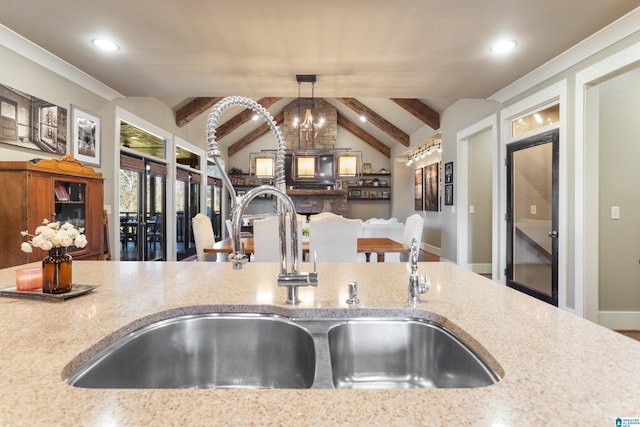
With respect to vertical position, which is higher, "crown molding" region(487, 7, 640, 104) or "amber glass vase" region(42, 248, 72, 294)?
"crown molding" region(487, 7, 640, 104)

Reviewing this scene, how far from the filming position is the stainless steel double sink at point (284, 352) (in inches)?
33.6

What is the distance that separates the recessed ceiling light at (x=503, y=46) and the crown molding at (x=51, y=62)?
3.93m

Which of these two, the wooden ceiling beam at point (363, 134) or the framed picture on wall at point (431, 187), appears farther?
the wooden ceiling beam at point (363, 134)

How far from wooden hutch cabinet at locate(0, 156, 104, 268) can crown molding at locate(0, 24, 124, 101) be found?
37.8 inches

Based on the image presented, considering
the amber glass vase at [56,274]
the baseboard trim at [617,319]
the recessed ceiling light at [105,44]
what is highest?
the recessed ceiling light at [105,44]

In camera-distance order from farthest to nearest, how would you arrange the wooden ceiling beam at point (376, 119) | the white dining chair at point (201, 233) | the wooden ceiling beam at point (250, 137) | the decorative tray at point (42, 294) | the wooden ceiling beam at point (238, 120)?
the wooden ceiling beam at point (250, 137) → the wooden ceiling beam at point (376, 119) → the wooden ceiling beam at point (238, 120) → the white dining chair at point (201, 233) → the decorative tray at point (42, 294)

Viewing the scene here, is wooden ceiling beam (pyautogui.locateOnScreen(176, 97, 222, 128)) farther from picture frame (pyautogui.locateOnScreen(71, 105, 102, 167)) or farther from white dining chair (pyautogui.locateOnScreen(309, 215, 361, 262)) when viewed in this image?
white dining chair (pyautogui.locateOnScreen(309, 215, 361, 262))

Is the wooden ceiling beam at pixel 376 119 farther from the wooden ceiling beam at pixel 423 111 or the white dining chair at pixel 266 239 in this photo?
the white dining chair at pixel 266 239

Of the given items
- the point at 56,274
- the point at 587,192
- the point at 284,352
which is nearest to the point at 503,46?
the point at 587,192

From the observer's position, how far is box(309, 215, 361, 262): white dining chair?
124 inches

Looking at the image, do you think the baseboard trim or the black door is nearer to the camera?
the baseboard trim

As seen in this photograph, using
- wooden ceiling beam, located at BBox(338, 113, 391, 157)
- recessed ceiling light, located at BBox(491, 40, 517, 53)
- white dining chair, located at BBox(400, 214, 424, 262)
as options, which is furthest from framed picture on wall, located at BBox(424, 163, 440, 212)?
recessed ceiling light, located at BBox(491, 40, 517, 53)

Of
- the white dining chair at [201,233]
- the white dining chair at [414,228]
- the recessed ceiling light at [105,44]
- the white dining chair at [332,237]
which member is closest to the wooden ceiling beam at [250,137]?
the white dining chair at [201,233]

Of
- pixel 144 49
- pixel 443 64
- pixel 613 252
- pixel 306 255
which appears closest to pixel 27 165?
pixel 144 49
